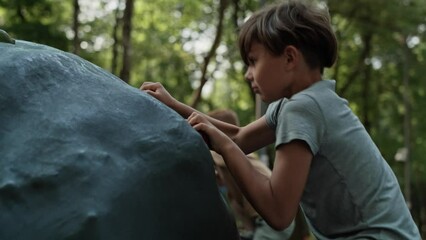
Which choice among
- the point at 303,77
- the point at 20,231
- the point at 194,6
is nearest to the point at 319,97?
the point at 303,77

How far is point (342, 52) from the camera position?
19328mm

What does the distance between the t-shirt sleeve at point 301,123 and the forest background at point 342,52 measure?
10700mm

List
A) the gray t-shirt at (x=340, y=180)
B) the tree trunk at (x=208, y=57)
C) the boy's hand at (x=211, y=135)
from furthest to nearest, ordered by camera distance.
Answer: the tree trunk at (x=208, y=57)
the gray t-shirt at (x=340, y=180)
the boy's hand at (x=211, y=135)

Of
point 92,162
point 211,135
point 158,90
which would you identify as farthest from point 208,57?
point 92,162

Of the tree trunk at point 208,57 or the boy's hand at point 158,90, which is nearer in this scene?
the boy's hand at point 158,90

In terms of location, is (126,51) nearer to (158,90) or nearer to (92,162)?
(158,90)

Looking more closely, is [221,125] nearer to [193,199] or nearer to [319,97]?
[319,97]

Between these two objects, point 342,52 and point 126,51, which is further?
point 342,52

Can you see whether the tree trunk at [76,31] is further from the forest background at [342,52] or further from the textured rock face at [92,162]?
the textured rock face at [92,162]

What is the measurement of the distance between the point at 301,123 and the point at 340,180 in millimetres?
216

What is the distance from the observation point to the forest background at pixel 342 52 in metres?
15.4

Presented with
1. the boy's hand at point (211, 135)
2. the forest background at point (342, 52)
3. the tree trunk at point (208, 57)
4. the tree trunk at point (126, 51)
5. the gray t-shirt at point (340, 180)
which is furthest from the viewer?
the forest background at point (342, 52)

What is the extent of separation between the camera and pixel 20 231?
1.91 metres

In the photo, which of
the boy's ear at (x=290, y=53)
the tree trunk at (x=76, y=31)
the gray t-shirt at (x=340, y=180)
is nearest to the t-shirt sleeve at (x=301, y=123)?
the gray t-shirt at (x=340, y=180)
